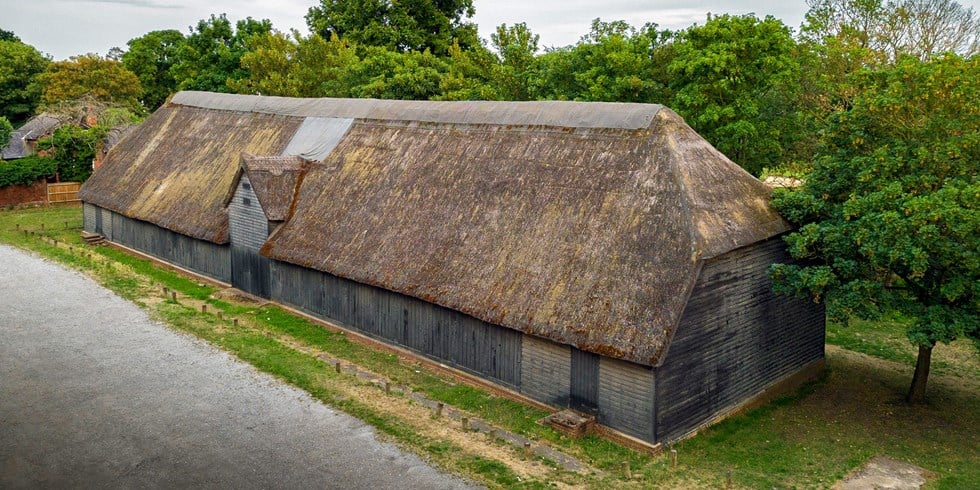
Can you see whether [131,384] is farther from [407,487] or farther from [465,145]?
[465,145]

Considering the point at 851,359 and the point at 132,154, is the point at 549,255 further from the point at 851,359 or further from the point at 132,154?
the point at 132,154

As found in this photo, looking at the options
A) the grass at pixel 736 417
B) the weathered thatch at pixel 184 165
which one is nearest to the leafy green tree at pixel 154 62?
the weathered thatch at pixel 184 165

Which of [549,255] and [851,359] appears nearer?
[549,255]

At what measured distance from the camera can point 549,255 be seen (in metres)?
21.5

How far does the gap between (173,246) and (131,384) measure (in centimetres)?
1419

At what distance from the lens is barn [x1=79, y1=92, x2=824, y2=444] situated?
63.3 ft

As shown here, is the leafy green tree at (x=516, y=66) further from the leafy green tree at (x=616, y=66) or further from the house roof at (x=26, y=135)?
the house roof at (x=26, y=135)

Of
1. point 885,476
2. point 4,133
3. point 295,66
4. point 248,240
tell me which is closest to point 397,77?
point 295,66

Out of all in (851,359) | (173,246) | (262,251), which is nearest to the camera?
(851,359)

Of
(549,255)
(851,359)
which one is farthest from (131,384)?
(851,359)

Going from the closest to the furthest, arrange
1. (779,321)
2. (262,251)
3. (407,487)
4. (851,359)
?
(407,487) → (779,321) → (851,359) → (262,251)

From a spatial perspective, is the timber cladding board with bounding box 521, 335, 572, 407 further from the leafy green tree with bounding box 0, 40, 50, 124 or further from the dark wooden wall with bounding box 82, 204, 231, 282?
the leafy green tree with bounding box 0, 40, 50, 124

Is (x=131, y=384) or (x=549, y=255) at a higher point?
(x=549, y=255)

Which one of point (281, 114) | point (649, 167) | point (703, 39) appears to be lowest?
point (649, 167)
